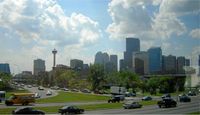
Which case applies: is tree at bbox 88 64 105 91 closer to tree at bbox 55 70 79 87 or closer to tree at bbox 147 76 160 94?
tree at bbox 147 76 160 94

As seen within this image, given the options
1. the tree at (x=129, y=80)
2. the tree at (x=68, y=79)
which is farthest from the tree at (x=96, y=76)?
the tree at (x=68, y=79)

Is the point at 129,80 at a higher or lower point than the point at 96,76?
lower

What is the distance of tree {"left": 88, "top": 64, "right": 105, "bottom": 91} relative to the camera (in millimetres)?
143000

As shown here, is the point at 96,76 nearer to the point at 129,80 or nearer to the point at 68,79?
the point at 129,80

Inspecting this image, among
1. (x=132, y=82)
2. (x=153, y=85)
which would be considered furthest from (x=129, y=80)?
(x=153, y=85)

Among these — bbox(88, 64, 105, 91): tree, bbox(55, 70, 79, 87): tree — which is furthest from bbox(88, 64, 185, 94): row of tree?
bbox(55, 70, 79, 87): tree

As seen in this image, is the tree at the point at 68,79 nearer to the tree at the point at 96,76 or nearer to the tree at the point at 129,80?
the tree at the point at 129,80

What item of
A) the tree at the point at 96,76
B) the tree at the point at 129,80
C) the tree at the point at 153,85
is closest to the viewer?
the tree at the point at 96,76

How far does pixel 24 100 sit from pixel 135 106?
20.1 m

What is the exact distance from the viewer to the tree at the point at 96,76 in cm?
14300

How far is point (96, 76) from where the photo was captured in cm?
14488

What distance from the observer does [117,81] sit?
159 meters

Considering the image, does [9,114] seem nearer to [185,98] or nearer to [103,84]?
[185,98]

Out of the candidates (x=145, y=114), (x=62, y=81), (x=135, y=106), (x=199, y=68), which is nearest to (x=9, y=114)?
(x=145, y=114)
